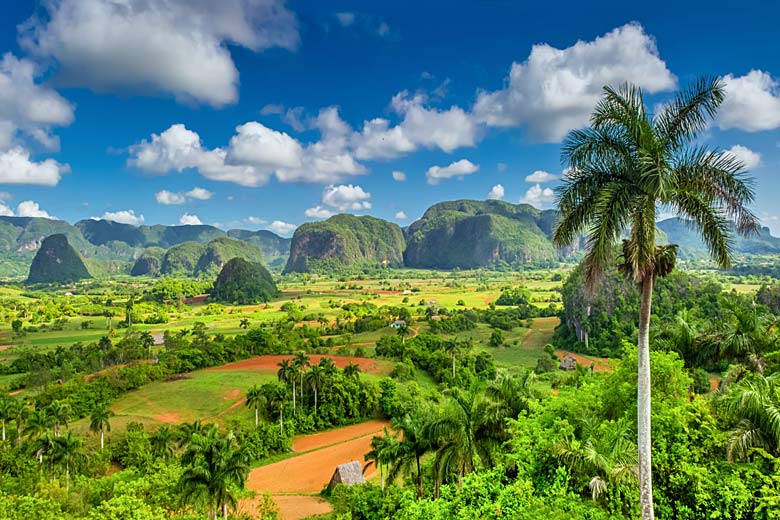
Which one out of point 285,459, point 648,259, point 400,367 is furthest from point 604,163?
point 400,367

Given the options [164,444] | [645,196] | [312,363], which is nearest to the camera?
[645,196]

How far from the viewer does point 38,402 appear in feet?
140

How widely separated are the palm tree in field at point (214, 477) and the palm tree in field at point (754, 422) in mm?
17504

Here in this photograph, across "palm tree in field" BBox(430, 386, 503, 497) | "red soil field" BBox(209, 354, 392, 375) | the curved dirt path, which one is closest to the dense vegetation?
"red soil field" BBox(209, 354, 392, 375)

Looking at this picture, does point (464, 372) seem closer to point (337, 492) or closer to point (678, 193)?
point (337, 492)

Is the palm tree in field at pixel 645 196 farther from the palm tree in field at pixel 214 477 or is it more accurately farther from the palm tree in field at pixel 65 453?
the palm tree in field at pixel 65 453

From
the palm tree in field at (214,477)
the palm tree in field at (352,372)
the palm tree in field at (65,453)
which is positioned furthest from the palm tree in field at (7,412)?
the palm tree in field at (352,372)

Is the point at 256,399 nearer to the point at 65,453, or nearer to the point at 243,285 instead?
the point at 65,453

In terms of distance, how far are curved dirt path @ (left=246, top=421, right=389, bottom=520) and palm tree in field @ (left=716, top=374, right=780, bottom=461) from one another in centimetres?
2185

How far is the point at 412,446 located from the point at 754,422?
43.1 ft

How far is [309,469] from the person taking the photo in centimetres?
3547

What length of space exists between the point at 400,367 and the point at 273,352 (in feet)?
67.0

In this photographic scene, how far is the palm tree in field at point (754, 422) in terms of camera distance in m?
11.0

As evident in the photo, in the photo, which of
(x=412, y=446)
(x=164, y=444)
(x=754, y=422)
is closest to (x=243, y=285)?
(x=164, y=444)
